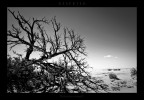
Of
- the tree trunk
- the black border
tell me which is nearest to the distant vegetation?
the black border

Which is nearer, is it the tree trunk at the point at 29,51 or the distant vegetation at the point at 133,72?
the distant vegetation at the point at 133,72

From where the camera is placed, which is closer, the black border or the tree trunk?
the black border

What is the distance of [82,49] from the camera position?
2.29 meters

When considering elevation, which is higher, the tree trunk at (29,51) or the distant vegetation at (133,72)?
the tree trunk at (29,51)

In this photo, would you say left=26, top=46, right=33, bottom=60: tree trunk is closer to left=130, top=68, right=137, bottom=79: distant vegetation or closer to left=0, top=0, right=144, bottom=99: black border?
left=0, top=0, right=144, bottom=99: black border

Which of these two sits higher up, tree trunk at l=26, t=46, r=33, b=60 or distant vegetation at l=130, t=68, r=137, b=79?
tree trunk at l=26, t=46, r=33, b=60
